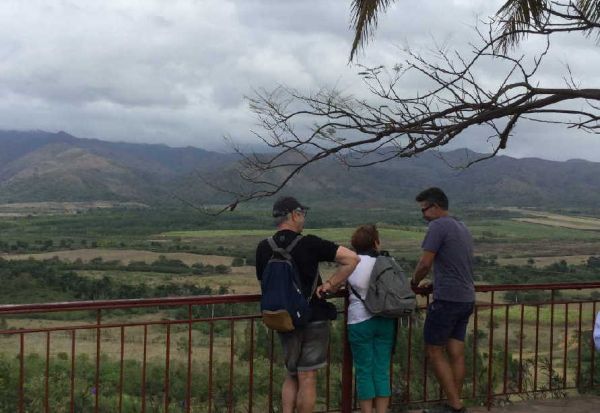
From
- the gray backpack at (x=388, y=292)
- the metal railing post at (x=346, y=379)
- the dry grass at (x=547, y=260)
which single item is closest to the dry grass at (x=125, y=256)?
the dry grass at (x=547, y=260)

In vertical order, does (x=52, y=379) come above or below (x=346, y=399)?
below

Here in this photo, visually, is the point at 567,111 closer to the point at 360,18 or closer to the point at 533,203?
the point at 360,18

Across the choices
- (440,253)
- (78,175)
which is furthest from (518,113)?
(78,175)

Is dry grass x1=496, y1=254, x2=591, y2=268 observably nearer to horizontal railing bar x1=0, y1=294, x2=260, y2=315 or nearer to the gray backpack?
the gray backpack

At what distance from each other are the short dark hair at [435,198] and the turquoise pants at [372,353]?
0.75 meters

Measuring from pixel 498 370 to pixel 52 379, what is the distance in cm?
926

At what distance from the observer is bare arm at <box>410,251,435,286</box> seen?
389 cm

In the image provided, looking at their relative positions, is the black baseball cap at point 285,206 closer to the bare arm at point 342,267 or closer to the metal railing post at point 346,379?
the bare arm at point 342,267

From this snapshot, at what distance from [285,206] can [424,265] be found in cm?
98

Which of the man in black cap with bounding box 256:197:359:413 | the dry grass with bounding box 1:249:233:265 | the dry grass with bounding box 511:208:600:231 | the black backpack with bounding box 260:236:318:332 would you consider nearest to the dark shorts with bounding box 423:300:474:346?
the man in black cap with bounding box 256:197:359:413

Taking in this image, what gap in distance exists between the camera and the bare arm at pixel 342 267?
11.5ft

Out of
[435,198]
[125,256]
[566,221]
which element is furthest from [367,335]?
[566,221]

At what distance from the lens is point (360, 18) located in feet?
12.7

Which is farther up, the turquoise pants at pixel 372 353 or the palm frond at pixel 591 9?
the palm frond at pixel 591 9
